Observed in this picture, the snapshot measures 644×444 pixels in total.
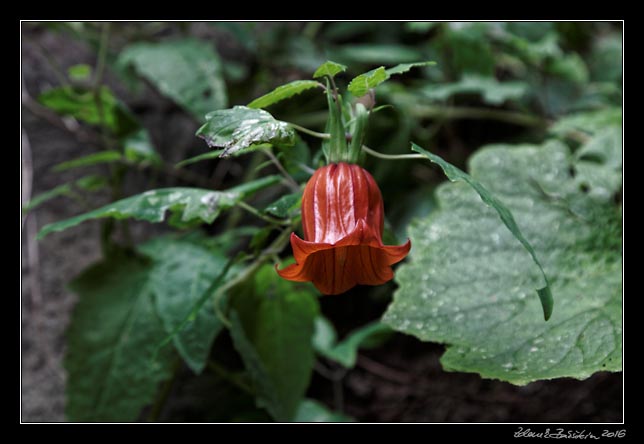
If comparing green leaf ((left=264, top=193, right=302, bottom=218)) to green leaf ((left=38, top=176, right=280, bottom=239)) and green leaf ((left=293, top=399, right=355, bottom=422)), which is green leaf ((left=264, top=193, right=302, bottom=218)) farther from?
green leaf ((left=293, top=399, right=355, bottom=422))

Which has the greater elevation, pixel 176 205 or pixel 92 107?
pixel 92 107

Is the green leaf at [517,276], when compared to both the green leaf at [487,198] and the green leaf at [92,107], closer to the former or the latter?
the green leaf at [487,198]

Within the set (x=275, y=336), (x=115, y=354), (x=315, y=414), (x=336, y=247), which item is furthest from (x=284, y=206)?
(x=315, y=414)

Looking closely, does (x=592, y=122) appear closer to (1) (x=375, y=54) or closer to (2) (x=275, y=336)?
(1) (x=375, y=54)

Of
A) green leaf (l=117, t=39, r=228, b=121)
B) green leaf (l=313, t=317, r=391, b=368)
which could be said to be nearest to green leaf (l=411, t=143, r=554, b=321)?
green leaf (l=313, t=317, r=391, b=368)

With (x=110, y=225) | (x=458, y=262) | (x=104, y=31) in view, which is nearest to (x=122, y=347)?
(x=110, y=225)
